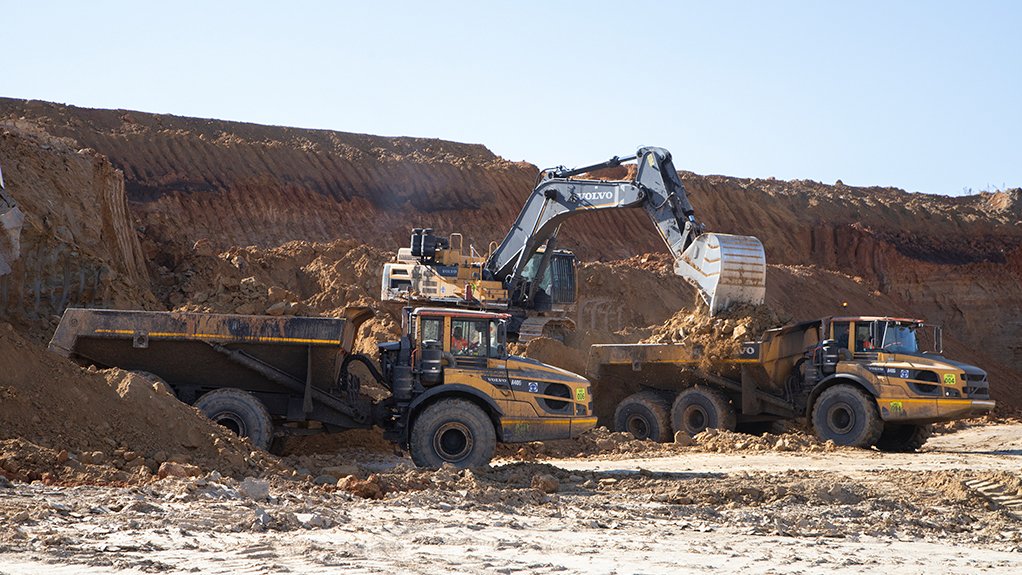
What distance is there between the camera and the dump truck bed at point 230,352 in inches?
552

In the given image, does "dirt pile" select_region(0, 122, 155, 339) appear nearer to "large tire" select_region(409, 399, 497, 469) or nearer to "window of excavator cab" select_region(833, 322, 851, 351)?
"large tire" select_region(409, 399, 497, 469)

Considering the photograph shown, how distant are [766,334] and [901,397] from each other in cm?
220

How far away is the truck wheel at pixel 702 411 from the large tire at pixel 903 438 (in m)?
2.34

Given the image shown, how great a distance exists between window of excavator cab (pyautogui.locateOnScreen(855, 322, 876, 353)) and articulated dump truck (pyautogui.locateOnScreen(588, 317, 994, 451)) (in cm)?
2

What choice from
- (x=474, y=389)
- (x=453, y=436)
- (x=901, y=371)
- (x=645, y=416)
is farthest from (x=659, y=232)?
(x=453, y=436)

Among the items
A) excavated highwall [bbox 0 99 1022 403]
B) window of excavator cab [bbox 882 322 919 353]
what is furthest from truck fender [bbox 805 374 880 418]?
excavated highwall [bbox 0 99 1022 403]

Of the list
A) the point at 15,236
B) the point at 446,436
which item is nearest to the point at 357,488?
the point at 446,436

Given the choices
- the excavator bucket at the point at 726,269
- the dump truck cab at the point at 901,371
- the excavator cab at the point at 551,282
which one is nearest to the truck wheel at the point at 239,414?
the excavator bucket at the point at 726,269

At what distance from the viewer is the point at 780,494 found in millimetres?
11742

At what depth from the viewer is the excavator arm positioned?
18484 mm

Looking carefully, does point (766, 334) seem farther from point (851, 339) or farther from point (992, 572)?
point (992, 572)

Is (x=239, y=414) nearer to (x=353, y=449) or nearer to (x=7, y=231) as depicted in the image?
(x=353, y=449)

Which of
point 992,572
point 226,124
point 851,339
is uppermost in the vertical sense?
point 226,124

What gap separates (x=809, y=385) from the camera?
1822cm
